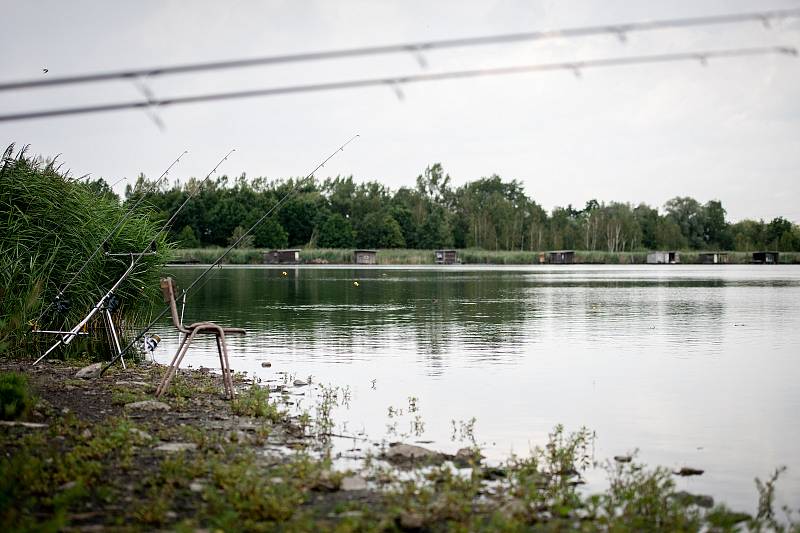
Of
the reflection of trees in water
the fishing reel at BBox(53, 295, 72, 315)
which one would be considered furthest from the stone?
the fishing reel at BBox(53, 295, 72, 315)

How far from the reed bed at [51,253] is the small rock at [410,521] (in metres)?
11.4

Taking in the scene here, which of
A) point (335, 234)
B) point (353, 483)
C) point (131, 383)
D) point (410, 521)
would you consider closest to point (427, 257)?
point (335, 234)

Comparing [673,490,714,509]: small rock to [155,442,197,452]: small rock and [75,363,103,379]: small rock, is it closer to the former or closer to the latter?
[155,442,197,452]: small rock

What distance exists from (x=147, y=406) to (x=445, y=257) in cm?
12601

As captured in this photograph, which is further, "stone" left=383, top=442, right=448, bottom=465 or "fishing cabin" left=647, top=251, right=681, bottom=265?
"fishing cabin" left=647, top=251, right=681, bottom=265

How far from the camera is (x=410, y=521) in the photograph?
266 inches

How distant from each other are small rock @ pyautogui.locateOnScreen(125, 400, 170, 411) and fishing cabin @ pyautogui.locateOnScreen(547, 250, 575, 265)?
143868 millimetres

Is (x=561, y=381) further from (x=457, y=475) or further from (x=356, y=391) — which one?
(x=457, y=475)

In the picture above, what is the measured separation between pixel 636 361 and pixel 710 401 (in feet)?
16.2

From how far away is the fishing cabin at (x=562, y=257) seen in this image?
152875mm

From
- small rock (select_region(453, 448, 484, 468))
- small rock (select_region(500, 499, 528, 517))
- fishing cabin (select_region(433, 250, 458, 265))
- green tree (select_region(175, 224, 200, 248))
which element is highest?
green tree (select_region(175, 224, 200, 248))

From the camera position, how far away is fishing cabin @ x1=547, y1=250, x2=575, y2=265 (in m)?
153

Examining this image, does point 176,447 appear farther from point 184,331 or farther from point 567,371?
point 567,371

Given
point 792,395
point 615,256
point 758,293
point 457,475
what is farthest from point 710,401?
point 615,256
